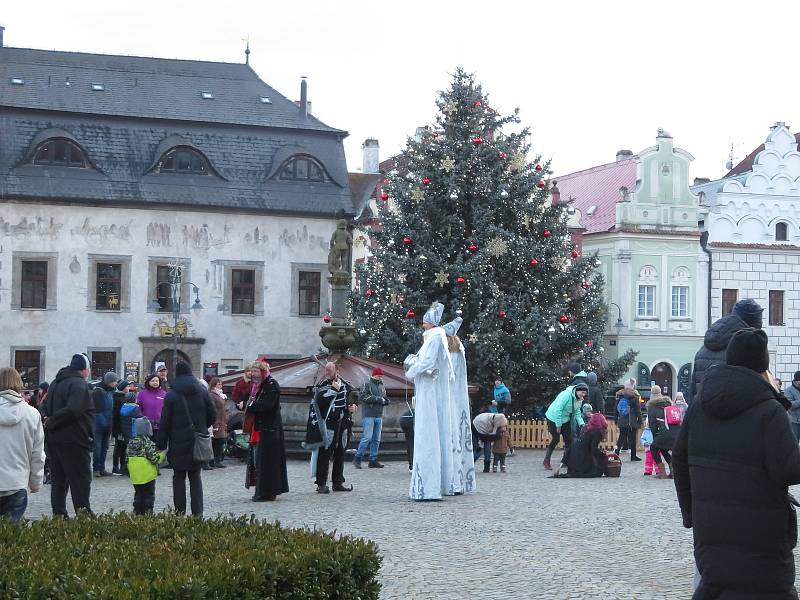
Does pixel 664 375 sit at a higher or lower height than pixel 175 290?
lower

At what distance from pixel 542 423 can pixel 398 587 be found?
1907 centimetres

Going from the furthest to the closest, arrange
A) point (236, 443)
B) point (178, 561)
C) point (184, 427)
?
point (236, 443), point (184, 427), point (178, 561)

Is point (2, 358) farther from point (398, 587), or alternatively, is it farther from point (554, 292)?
point (398, 587)

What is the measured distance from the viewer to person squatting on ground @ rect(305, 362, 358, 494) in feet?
54.4

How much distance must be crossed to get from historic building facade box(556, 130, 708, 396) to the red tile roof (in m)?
0.27

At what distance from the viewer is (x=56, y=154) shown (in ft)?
133

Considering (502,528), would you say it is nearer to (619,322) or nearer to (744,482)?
(744,482)

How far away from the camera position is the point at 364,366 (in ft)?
80.9

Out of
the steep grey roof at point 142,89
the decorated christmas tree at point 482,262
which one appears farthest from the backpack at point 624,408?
the steep grey roof at point 142,89

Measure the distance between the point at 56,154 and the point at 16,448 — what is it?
102 ft

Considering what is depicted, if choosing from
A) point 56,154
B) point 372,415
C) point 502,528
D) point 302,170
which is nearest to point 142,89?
point 56,154

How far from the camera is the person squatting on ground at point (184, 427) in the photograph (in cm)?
1326

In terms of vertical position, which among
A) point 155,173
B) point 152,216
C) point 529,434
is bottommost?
point 529,434

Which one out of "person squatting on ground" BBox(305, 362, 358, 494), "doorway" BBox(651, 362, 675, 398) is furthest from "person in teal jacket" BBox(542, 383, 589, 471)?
"doorway" BBox(651, 362, 675, 398)
